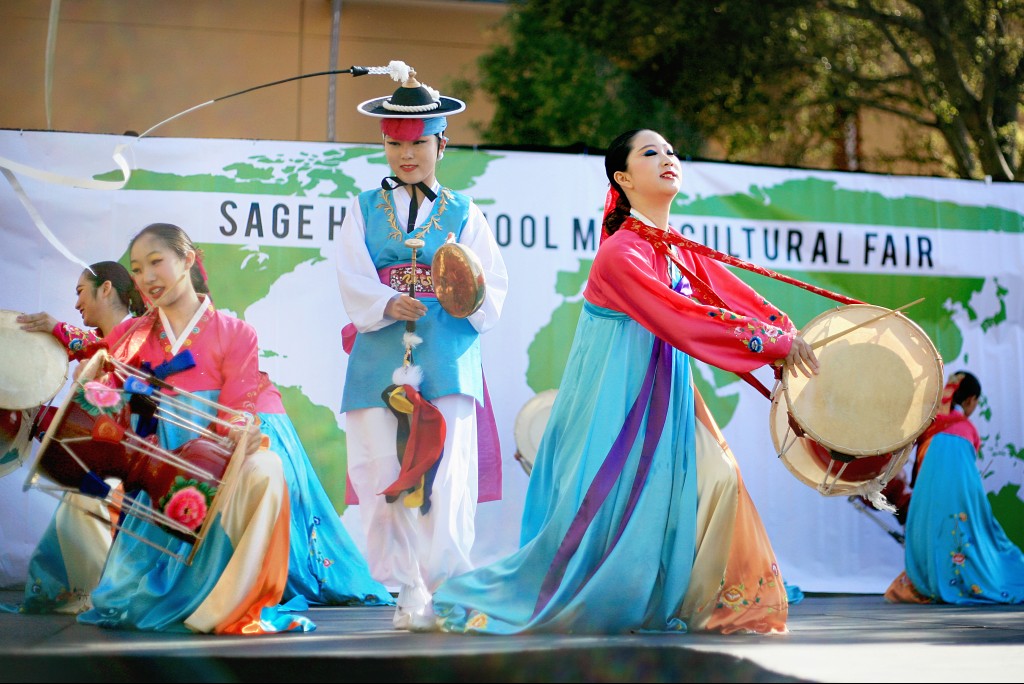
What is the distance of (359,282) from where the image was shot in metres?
4.51

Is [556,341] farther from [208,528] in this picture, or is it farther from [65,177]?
[65,177]

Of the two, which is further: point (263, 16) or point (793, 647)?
point (263, 16)

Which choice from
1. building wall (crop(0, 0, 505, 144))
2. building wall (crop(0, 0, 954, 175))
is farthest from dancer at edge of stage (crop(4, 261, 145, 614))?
building wall (crop(0, 0, 505, 144))

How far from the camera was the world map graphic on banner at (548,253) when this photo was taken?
234 inches

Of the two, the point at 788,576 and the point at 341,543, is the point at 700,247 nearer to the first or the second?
the point at 341,543

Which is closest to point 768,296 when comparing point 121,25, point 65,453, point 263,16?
point 65,453

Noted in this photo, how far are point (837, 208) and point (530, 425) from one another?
6.67 feet

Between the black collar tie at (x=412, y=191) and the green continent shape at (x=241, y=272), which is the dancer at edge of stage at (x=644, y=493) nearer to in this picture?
the black collar tie at (x=412, y=191)

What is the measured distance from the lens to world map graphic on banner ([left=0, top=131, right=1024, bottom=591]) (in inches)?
234

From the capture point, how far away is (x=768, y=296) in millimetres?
6410

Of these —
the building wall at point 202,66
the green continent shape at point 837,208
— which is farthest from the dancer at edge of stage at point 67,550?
the building wall at point 202,66

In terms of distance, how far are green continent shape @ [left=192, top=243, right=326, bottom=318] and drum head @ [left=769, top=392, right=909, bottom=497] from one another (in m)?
2.68

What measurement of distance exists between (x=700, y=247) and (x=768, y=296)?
2.44 metres

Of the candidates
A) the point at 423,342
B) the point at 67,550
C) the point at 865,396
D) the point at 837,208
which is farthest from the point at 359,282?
the point at 837,208
